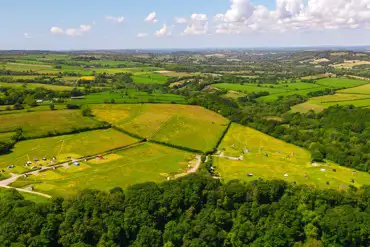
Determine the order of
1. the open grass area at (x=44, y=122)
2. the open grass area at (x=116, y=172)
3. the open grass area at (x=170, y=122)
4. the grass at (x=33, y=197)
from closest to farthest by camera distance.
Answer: the grass at (x=33, y=197) → the open grass area at (x=116, y=172) → the open grass area at (x=44, y=122) → the open grass area at (x=170, y=122)

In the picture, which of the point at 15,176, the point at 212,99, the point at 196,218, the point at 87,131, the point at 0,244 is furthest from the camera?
the point at 212,99

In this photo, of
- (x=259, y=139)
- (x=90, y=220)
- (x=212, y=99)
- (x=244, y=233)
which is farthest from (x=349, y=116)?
(x=90, y=220)

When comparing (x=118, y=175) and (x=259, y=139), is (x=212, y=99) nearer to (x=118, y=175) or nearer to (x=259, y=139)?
(x=259, y=139)

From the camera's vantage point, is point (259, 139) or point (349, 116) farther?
point (349, 116)

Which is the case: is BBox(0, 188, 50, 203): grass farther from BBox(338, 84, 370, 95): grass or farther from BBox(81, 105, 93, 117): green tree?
BBox(338, 84, 370, 95): grass

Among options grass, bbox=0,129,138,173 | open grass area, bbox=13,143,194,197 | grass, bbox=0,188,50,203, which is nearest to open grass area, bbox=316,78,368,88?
open grass area, bbox=13,143,194,197

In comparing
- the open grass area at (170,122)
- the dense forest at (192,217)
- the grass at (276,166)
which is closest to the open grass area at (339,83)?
the open grass area at (170,122)

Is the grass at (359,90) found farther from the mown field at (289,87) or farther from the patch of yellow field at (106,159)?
the patch of yellow field at (106,159)
